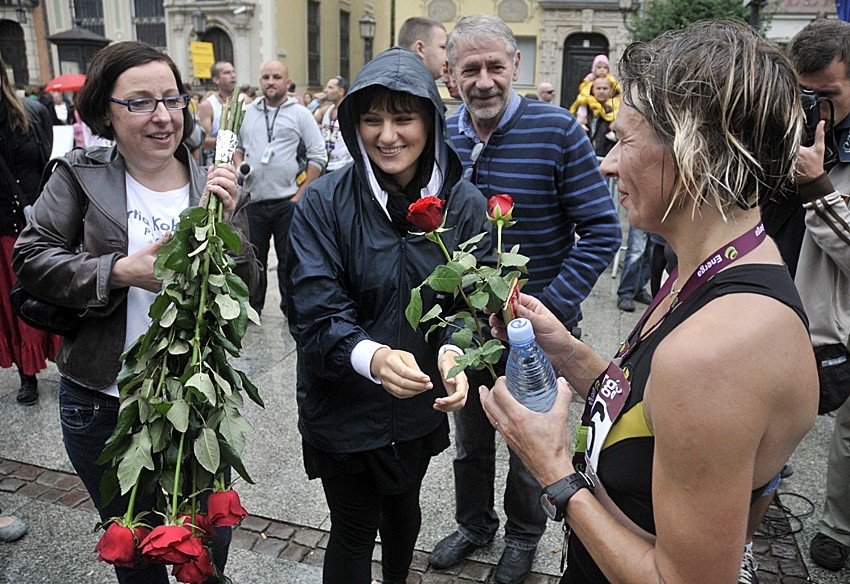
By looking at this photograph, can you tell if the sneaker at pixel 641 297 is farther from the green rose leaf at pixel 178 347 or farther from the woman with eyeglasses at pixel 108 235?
the green rose leaf at pixel 178 347

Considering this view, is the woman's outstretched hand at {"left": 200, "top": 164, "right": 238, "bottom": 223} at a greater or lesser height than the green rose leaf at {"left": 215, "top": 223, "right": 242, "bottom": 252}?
greater

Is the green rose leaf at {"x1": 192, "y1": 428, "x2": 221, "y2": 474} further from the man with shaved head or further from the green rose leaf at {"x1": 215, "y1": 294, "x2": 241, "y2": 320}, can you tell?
the man with shaved head

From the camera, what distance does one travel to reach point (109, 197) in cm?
222

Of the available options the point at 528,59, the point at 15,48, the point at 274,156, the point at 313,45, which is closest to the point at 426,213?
the point at 274,156

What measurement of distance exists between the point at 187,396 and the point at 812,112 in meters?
2.25

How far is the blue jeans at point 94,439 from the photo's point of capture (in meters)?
2.20

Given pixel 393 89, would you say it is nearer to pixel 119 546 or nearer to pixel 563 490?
pixel 563 490

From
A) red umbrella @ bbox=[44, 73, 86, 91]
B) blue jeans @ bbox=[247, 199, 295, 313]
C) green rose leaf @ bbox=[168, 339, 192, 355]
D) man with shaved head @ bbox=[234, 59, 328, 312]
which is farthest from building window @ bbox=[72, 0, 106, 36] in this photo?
green rose leaf @ bbox=[168, 339, 192, 355]

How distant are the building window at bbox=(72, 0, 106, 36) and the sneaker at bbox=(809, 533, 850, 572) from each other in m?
31.1

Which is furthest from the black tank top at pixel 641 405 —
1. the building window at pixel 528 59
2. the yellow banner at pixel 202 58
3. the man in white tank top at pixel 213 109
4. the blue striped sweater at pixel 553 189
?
the building window at pixel 528 59

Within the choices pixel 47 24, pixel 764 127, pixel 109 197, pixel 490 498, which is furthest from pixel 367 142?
pixel 47 24

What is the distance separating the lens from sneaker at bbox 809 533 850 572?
9.85 feet

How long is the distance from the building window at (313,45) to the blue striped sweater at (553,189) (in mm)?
27792

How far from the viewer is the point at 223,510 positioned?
5.91 feet
